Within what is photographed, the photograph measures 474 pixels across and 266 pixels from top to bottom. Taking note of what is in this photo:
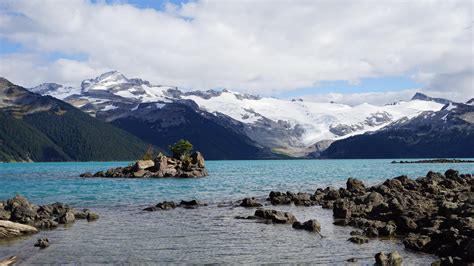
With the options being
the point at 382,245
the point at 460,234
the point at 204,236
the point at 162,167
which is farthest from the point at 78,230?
the point at 162,167

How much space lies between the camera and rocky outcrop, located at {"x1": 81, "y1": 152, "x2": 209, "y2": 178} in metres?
145

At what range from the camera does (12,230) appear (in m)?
41.2

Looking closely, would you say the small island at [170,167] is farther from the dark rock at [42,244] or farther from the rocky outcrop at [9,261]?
the rocky outcrop at [9,261]

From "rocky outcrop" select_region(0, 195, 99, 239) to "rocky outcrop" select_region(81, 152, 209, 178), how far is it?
279 ft

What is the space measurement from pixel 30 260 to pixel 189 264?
10.1 metres

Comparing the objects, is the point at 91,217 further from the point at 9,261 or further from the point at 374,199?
the point at 374,199

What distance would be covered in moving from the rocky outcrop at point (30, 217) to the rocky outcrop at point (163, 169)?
85.1 m

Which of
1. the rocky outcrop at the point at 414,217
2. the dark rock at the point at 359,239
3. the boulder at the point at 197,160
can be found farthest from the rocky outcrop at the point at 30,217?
the boulder at the point at 197,160

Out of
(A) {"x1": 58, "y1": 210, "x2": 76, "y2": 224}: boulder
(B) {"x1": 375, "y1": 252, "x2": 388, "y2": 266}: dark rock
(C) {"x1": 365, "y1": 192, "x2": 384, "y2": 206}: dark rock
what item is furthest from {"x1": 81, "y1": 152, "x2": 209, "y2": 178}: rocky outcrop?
(B) {"x1": 375, "y1": 252, "x2": 388, "y2": 266}: dark rock

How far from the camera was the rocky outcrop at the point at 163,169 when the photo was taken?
474 ft

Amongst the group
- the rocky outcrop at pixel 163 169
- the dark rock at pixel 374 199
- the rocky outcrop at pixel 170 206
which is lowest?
the rocky outcrop at pixel 170 206

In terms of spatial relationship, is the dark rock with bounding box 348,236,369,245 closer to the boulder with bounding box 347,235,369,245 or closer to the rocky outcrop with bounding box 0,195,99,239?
the boulder with bounding box 347,235,369,245

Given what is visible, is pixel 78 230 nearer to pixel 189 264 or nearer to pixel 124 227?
pixel 124 227

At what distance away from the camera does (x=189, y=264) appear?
103ft
